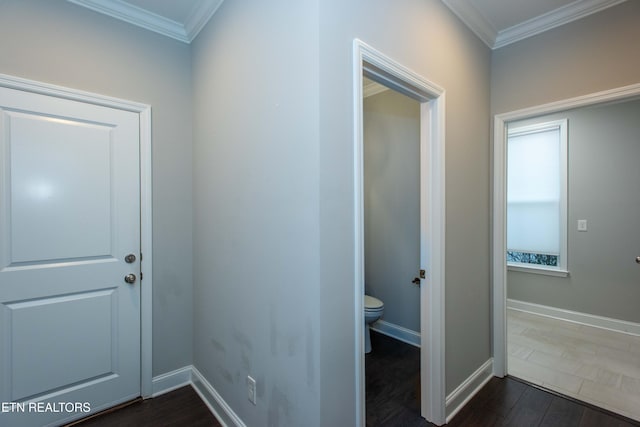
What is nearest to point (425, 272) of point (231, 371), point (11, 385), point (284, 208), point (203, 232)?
point (284, 208)

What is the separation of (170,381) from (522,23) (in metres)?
3.69

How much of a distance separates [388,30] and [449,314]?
5.61 feet

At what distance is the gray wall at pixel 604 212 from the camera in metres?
3.04

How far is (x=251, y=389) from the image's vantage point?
1562mm

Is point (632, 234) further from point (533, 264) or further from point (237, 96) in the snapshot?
point (237, 96)

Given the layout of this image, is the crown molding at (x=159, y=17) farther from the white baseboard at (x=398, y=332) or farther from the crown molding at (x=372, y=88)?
the white baseboard at (x=398, y=332)

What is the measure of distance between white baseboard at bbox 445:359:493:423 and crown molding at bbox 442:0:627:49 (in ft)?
8.21

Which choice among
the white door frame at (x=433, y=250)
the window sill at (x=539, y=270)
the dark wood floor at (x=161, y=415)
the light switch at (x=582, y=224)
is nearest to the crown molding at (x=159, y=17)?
the white door frame at (x=433, y=250)

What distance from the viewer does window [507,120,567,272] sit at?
3492 millimetres

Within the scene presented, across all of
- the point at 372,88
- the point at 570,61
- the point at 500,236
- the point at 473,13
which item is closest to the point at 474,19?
the point at 473,13

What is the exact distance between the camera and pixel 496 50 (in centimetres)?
230

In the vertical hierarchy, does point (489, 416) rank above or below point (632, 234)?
below

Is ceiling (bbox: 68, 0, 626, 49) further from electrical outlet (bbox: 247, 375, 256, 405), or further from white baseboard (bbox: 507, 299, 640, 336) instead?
white baseboard (bbox: 507, 299, 640, 336)

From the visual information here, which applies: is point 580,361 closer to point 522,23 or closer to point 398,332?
point 398,332
